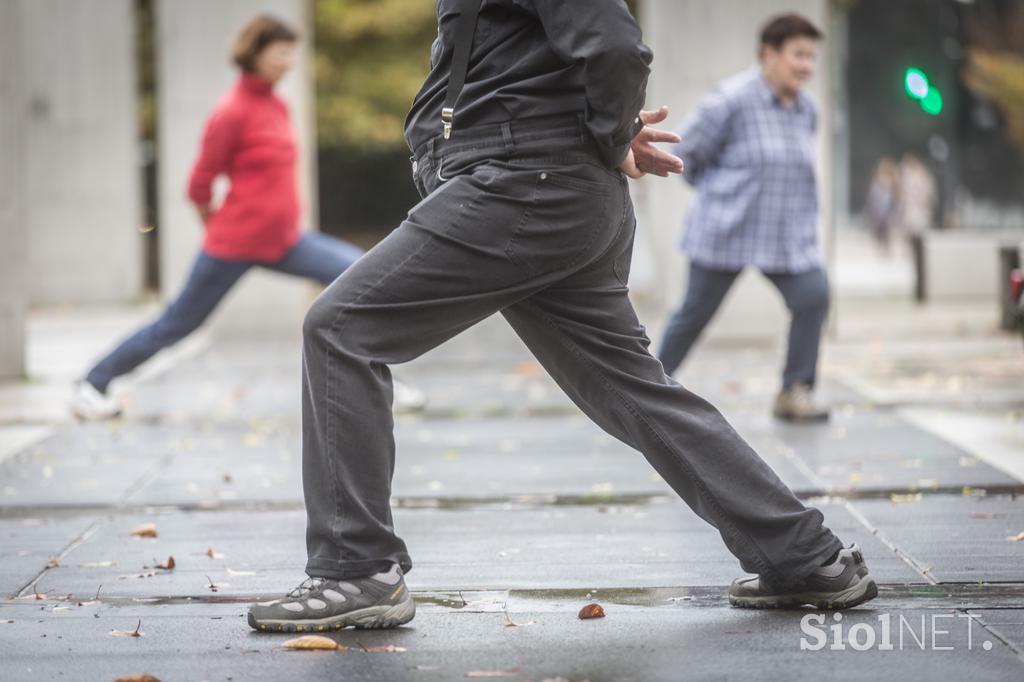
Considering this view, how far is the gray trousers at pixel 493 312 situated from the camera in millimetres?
4066

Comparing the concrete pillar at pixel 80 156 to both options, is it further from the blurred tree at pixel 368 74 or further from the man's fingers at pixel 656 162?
the blurred tree at pixel 368 74

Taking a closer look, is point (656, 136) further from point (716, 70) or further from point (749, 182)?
point (716, 70)

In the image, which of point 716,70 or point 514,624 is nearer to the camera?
point 514,624

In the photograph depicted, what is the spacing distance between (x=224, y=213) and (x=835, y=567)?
17.9 feet

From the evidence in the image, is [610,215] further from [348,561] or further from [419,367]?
[419,367]

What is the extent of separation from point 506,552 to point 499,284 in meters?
1.41

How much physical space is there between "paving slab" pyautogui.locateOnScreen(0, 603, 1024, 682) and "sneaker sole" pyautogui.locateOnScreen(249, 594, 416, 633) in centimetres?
2

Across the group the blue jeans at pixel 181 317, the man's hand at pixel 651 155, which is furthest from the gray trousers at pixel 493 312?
the blue jeans at pixel 181 317

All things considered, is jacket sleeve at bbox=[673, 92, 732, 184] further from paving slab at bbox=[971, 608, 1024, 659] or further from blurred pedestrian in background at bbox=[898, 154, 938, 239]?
blurred pedestrian in background at bbox=[898, 154, 938, 239]

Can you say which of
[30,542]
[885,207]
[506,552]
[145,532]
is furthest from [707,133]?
[885,207]

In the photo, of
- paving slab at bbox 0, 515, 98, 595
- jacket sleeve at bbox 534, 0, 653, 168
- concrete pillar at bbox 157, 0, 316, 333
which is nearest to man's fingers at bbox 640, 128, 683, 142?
jacket sleeve at bbox 534, 0, 653, 168

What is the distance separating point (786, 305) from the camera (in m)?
8.11

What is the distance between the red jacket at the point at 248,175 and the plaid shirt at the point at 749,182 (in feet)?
7.75

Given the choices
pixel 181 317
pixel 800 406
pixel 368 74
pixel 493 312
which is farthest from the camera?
pixel 368 74
